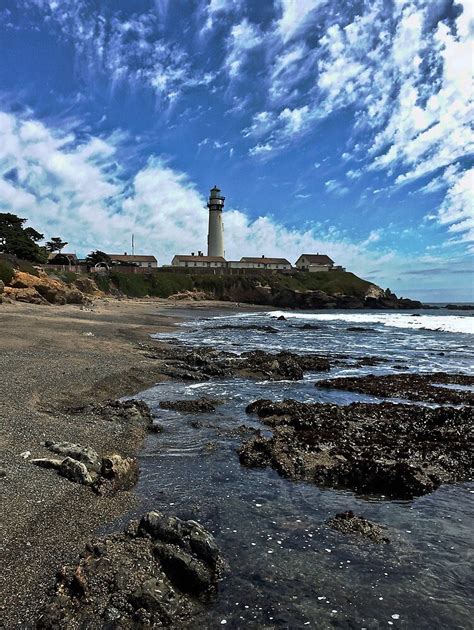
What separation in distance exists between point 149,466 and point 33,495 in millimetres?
2315

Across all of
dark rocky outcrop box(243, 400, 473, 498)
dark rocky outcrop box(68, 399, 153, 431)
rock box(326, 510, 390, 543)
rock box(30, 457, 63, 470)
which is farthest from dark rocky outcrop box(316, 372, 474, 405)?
rock box(30, 457, 63, 470)

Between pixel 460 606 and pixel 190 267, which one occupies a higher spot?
pixel 190 267

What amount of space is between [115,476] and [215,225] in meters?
111

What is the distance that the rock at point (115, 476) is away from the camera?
670 cm

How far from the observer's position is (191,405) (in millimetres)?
12133

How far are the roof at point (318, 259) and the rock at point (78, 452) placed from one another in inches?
5289

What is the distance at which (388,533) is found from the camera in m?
5.99

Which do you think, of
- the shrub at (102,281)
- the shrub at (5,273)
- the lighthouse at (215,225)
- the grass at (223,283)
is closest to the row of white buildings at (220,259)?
the lighthouse at (215,225)

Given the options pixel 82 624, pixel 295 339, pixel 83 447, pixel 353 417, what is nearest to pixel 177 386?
pixel 353 417

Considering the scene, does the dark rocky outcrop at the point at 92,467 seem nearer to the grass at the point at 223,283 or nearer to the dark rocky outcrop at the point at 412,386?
the dark rocky outcrop at the point at 412,386

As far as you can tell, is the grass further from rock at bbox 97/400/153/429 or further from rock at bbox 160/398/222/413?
rock at bbox 97/400/153/429

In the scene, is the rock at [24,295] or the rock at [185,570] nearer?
the rock at [185,570]

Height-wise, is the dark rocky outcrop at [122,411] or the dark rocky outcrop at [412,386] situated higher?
the dark rocky outcrop at [122,411]

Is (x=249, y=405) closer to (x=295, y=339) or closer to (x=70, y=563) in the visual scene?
(x=70, y=563)
